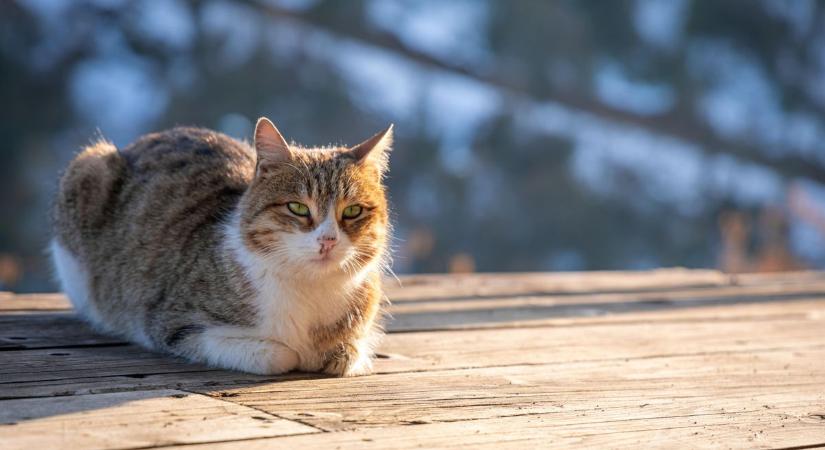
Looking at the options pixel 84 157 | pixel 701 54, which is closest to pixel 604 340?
pixel 84 157

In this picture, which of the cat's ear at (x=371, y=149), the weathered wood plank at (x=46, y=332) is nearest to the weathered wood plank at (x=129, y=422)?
the weathered wood plank at (x=46, y=332)

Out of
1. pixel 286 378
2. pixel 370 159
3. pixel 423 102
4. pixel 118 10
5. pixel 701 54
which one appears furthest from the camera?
pixel 701 54

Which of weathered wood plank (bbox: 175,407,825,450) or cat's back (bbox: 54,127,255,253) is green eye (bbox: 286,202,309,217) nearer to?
cat's back (bbox: 54,127,255,253)

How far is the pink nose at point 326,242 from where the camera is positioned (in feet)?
7.49

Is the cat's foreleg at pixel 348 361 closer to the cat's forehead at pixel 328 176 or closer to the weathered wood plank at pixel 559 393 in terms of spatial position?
the weathered wood plank at pixel 559 393

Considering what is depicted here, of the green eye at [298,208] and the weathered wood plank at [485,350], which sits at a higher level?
the green eye at [298,208]

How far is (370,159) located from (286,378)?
0.67 m

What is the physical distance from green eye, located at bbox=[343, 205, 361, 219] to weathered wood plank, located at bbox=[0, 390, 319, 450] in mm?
647

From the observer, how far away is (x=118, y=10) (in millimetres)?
7930

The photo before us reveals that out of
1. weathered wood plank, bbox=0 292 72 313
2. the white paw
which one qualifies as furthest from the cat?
weathered wood plank, bbox=0 292 72 313

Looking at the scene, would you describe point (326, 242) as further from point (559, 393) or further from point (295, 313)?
point (559, 393)

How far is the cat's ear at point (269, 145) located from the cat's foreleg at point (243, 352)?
18.1 inches

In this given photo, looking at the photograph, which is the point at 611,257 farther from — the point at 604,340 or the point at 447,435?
the point at 447,435

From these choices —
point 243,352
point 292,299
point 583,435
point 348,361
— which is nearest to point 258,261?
point 292,299
